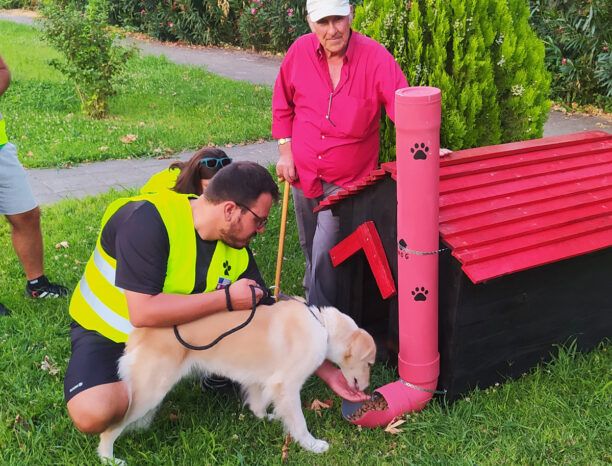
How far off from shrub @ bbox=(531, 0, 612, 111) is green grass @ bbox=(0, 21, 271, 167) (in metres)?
4.88

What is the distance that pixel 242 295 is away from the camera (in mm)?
2975

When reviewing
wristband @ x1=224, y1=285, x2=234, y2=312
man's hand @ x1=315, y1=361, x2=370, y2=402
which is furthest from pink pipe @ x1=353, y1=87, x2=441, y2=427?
wristband @ x1=224, y1=285, x2=234, y2=312

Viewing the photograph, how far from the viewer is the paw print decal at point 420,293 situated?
312 centimetres

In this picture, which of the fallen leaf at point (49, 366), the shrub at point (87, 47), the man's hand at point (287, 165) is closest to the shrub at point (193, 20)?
the shrub at point (87, 47)

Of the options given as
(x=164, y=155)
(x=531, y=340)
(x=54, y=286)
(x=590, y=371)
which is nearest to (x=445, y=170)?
(x=531, y=340)

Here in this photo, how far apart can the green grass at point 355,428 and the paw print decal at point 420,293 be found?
0.63 metres

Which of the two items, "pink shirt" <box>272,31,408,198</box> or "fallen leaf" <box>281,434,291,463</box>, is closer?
"fallen leaf" <box>281,434,291,463</box>

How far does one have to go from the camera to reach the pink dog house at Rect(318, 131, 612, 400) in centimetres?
318

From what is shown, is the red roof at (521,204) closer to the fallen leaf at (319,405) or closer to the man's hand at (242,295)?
the man's hand at (242,295)

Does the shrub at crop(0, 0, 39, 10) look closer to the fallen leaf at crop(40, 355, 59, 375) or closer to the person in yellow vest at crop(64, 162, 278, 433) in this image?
the fallen leaf at crop(40, 355, 59, 375)

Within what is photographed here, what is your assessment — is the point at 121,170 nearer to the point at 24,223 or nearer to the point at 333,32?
the point at 24,223

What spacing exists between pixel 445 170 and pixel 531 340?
1028 mm

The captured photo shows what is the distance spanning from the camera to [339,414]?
3.44 meters

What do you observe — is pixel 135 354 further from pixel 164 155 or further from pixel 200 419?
pixel 164 155
